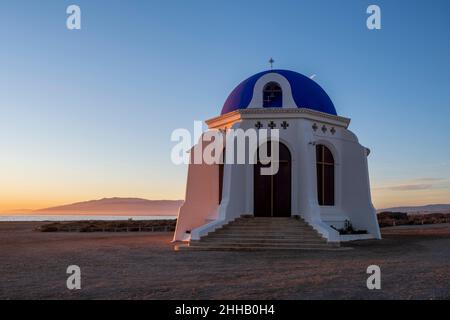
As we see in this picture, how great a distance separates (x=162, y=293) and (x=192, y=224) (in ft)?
45.1

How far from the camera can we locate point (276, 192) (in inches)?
843

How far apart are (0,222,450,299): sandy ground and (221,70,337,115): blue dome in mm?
8294

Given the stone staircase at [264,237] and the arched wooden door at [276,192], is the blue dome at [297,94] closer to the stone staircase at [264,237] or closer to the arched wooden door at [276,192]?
the arched wooden door at [276,192]

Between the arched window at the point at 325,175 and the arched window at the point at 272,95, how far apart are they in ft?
9.23

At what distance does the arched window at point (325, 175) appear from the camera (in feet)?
71.9

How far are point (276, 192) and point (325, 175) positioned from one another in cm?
263

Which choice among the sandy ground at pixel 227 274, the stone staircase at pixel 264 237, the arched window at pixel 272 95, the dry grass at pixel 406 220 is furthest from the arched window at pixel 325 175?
the dry grass at pixel 406 220

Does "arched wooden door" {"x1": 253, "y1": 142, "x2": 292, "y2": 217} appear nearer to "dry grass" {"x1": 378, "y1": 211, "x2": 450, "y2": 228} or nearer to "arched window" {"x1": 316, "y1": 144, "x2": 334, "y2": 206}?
"arched window" {"x1": 316, "y1": 144, "x2": 334, "y2": 206}

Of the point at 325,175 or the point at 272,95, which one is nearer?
the point at 325,175

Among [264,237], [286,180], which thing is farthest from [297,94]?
Answer: [264,237]

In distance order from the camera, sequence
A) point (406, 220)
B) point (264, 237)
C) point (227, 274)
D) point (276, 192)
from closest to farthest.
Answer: point (227, 274), point (264, 237), point (276, 192), point (406, 220)

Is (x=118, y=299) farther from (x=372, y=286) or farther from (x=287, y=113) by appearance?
(x=287, y=113)

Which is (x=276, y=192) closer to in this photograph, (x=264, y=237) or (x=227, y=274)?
(x=264, y=237)

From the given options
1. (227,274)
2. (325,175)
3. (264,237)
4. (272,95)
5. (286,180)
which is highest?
(272,95)
